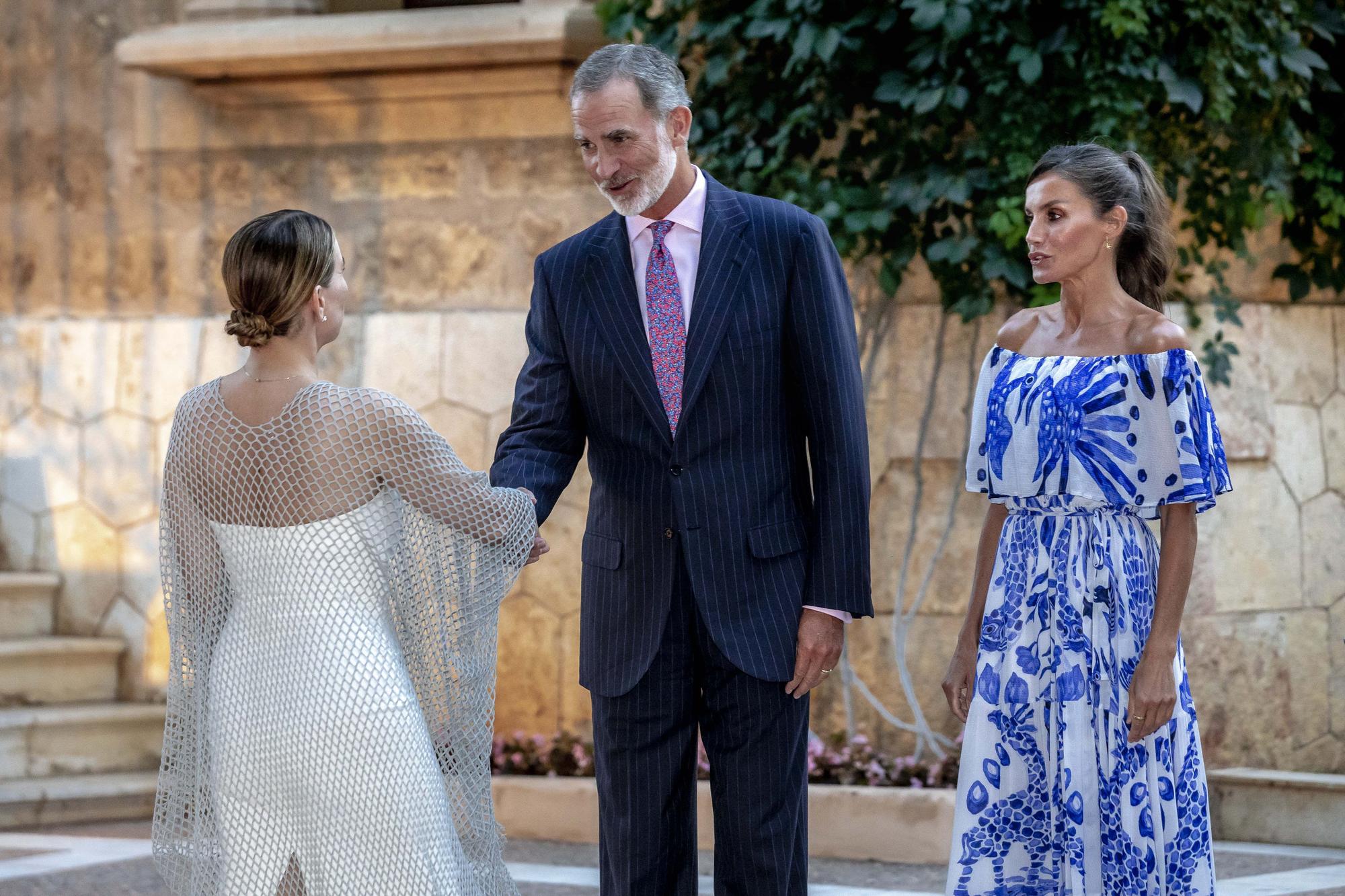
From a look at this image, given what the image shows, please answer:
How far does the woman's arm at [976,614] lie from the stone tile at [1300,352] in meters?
2.69

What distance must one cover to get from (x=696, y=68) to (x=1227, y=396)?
2.03m

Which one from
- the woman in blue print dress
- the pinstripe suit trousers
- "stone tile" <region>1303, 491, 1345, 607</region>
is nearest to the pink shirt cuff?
the pinstripe suit trousers

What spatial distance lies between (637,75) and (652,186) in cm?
18

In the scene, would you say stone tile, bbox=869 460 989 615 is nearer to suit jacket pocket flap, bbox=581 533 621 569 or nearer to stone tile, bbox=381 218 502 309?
stone tile, bbox=381 218 502 309

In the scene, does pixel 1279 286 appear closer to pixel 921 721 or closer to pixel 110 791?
pixel 921 721

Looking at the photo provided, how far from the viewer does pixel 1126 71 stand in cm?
473

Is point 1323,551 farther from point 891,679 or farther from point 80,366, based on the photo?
point 80,366

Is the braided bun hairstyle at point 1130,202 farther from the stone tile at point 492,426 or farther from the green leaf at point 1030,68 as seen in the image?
the stone tile at point 492,426

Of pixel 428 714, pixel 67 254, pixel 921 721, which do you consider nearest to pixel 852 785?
pixel 921 721

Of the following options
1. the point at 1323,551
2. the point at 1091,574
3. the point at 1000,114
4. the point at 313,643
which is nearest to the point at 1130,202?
the point at 1091,574

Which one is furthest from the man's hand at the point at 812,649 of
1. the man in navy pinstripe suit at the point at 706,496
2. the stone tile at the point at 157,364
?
the stone tile at the point at 157,364

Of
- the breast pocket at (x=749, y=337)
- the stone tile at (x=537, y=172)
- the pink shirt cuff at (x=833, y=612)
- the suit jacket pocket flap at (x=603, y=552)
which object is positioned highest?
the stone tile at (x=537, y=172)

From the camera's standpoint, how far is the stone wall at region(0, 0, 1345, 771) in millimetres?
5117

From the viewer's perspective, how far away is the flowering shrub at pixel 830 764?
4.85 meters
